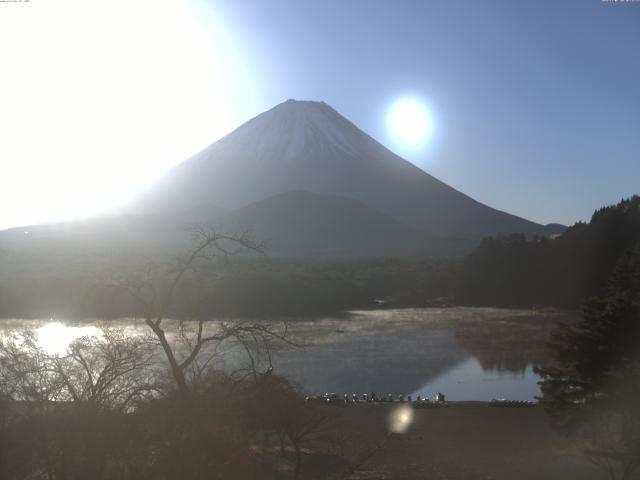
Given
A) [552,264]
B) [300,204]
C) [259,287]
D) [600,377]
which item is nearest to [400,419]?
[600,377]

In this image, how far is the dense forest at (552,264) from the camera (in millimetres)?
43688

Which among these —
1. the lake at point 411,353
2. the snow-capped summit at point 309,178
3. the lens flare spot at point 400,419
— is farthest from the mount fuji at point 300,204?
the lens flare spot at point 400,419

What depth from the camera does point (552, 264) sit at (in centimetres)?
4688

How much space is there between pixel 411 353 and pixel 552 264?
25.3m

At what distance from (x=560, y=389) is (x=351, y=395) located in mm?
7812

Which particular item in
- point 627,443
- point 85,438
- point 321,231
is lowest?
point 627,443

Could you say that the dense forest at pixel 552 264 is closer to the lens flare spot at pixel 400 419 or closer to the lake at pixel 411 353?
the lake at pixel 411 353

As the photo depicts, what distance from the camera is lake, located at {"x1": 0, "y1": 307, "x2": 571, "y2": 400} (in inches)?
789

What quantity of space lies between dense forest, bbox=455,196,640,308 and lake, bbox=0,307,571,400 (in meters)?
7.98

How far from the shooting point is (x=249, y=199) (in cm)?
10862

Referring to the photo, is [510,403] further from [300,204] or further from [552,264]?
[300,204]

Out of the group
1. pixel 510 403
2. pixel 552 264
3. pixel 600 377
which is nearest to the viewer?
pixel 600 377

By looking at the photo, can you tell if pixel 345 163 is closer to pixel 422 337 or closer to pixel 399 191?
pixel 399 191

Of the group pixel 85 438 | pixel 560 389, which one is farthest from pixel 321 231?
pixel 85 438
